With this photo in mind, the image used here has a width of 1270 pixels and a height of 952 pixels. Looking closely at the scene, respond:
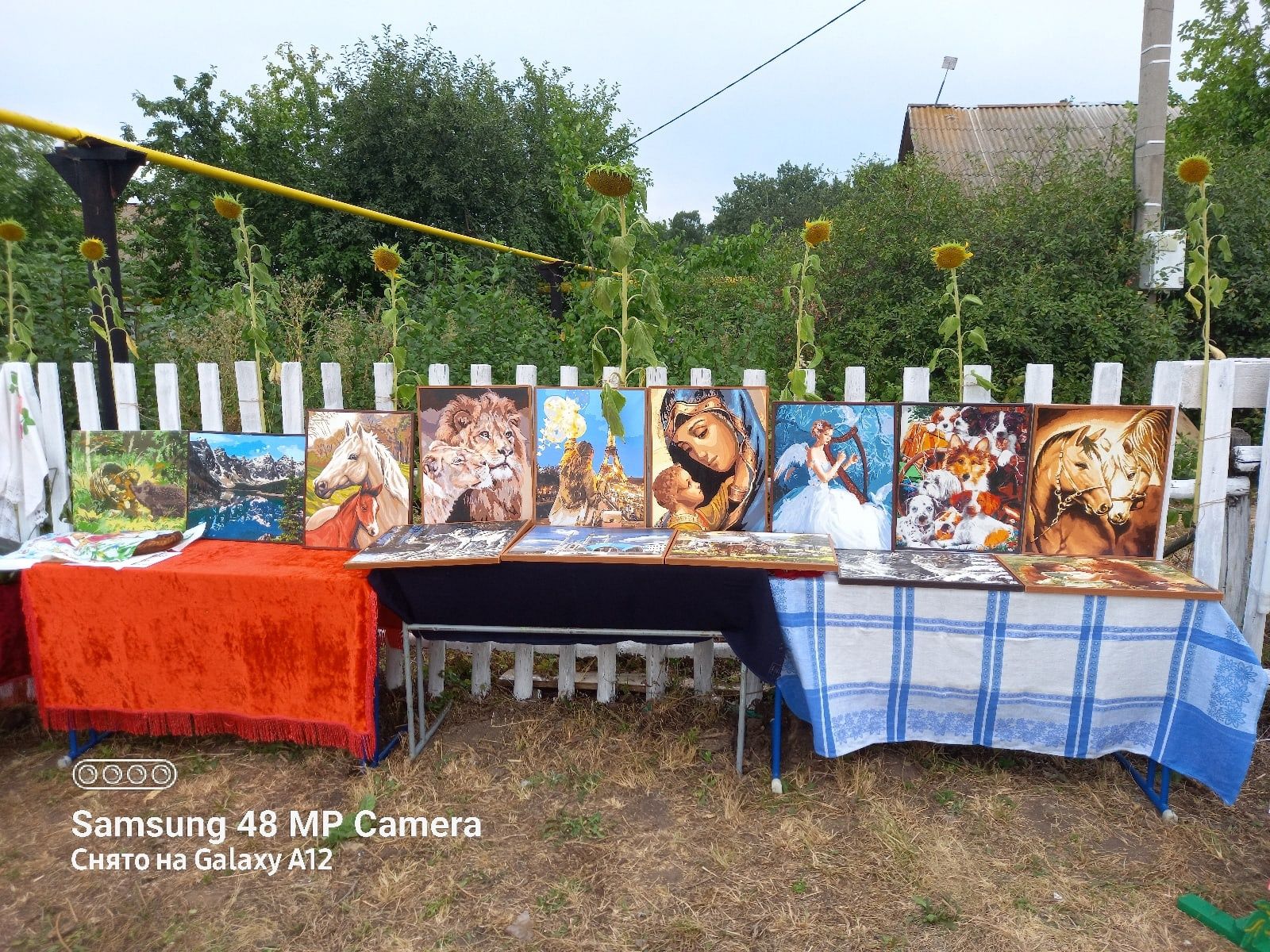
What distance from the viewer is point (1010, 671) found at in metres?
2.62

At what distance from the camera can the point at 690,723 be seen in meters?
3.23

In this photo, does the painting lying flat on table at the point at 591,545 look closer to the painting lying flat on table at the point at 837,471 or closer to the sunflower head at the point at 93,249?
the painting lying flat on table at the point at 837,471

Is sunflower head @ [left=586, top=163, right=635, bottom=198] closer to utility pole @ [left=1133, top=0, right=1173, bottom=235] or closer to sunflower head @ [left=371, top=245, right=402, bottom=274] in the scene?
sunflower head @ [left=371, top=245, right=402, bottom=274]

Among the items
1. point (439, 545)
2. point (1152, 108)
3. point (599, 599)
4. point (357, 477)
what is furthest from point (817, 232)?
point (1152, 108)

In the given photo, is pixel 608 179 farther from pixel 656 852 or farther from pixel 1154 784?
pixel 1154 784

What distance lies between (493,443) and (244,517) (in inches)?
44.2

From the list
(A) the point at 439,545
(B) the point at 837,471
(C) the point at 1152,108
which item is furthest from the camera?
(C) the point at 1152,108

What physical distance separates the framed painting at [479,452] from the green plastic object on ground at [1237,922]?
2445 mm

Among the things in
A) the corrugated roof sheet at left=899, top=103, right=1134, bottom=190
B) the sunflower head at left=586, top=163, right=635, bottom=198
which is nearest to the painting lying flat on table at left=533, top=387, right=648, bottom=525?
the sunflower head at left=586, top=163, right=635, bottom=198

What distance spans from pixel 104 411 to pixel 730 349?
3.63 m

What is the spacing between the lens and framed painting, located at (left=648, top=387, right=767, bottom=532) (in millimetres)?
3037

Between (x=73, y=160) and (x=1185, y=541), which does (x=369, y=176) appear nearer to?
(x=73, y=160)

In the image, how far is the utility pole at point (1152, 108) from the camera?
5.20 m

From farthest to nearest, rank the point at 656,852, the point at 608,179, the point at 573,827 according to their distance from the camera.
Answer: the point at 608,179, the point at 573,827, the point at 656,852
